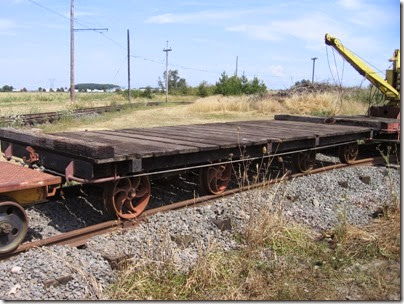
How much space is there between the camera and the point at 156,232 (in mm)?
4902

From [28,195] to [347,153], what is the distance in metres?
6.90

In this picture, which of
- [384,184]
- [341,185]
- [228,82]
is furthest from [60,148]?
[228,82]

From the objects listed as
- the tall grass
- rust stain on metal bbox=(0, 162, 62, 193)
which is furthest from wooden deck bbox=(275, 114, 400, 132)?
rust stain on metal bbox=(0, 162, 62, 193)

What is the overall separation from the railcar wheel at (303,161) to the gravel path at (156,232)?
43cm

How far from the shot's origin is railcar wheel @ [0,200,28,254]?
158 inches

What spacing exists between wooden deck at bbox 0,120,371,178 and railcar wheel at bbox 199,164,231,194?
26cm

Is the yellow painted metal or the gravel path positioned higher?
the yellow painted metal

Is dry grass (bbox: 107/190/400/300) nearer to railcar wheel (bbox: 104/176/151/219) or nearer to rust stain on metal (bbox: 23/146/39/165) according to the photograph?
railcar wheel (bbox: 104/176/151/219)

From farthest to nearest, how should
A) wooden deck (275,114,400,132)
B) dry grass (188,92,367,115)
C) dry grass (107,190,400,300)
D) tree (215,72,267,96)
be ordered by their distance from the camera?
tree (215,72,267,96)
dry grass (188,92,367,115)
wooden deck (275,114,400,132)
dry grass (107,190,400,300)

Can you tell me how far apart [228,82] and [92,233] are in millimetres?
45283

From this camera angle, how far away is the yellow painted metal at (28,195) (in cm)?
427

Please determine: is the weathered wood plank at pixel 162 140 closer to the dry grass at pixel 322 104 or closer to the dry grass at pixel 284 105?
the dry grass at pixel 322 104

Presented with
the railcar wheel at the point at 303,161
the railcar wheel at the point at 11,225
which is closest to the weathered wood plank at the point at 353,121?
the railcar wheel at the point at 303,161

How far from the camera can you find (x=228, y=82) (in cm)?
4891
